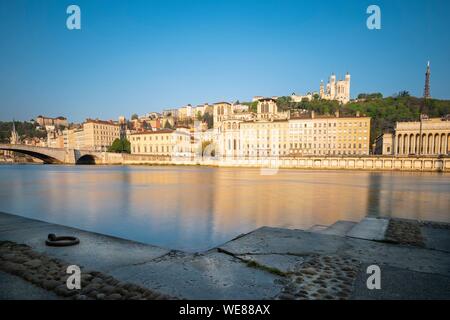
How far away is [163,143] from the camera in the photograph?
113188 mm

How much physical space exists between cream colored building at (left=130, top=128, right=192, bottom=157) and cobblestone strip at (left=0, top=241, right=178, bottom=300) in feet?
347

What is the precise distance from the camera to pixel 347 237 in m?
6.49

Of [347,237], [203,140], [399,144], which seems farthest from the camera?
[203,140]

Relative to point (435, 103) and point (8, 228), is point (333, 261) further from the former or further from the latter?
point (435, 103)

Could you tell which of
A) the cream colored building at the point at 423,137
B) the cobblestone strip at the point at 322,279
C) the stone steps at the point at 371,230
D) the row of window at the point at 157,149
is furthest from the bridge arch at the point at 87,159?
the cobblestone strip at the point at 322,279

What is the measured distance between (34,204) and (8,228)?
10962 mm

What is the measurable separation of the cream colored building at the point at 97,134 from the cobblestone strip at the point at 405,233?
125m

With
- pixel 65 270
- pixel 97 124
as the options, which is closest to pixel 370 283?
pixel 65 270

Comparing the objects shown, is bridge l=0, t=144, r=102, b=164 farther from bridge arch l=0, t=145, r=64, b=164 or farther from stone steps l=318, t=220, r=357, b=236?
stone steps l=318, t=220, r=357, b=236

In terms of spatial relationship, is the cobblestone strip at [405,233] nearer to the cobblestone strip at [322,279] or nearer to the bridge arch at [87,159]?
the cobblestone strip at [322,279]

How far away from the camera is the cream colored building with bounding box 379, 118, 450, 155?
79562 millimetres

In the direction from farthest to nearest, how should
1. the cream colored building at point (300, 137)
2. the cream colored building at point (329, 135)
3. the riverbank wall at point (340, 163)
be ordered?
the cream colored building at point (300, 137), the cream colored building at point (329, 135), the riverbank wall at point (340, 163)

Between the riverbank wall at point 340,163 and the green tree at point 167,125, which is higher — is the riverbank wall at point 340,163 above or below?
below

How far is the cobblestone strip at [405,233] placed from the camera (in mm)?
6051
